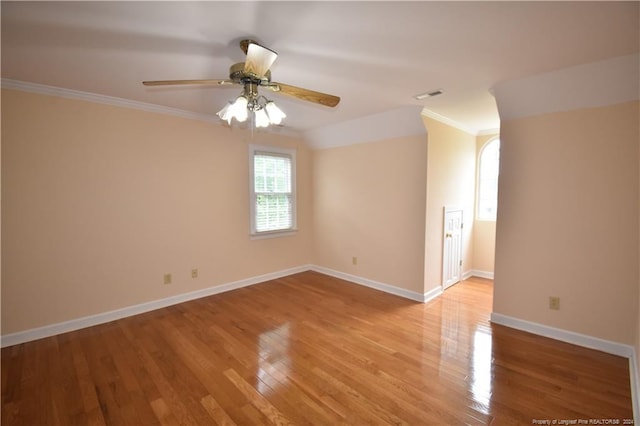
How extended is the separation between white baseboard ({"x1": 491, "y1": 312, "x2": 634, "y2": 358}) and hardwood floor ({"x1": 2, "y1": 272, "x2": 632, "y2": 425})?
0.24ft

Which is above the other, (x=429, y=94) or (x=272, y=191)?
(x=429, y=94)

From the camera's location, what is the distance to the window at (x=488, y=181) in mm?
4387

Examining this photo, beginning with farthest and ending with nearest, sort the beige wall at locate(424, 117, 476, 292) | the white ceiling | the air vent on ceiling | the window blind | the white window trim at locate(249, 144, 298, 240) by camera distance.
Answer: the window blind → the white window trim at locate(249, 144, 298, 240) → the beige wall at locate(424, 117, 476, 292) → the air vent on ceiling → the white ceiling

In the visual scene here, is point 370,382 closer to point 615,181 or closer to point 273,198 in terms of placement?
point 615,181

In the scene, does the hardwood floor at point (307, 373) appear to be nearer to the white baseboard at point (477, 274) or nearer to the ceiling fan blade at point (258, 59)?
the white baseboard at point (477, 274)

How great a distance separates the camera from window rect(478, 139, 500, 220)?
4387 millimetres

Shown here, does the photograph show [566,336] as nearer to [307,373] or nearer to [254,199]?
[307,373]

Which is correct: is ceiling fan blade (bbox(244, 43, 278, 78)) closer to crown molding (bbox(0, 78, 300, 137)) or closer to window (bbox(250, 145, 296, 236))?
crown molding (bbox(0, 78, 300, 137))

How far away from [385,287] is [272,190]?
2.21 metres

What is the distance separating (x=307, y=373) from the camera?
6.96 ft

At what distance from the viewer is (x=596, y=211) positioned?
7.84 feet

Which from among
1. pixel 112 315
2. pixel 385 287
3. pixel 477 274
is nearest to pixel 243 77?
pixel 112 315

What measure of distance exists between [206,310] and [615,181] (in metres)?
4.12

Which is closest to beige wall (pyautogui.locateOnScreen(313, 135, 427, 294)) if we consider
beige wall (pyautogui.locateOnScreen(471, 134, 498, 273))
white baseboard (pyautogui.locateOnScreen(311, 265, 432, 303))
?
white baseboard (pyautogui.locateOnScreen(311, 265, 432, 303))
